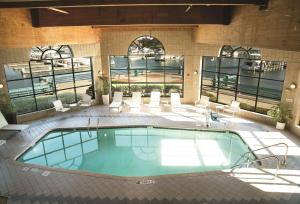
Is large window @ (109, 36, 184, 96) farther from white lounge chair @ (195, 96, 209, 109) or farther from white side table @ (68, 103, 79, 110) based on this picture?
white side table @ (68, 103, 79, 110)

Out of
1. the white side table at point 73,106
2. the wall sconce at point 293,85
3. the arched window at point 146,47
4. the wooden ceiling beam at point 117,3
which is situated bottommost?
the white side table at point 73,106

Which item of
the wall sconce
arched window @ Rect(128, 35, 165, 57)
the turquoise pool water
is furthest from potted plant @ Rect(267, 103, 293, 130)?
arched window @ Rect(128, 35, 165, 57)

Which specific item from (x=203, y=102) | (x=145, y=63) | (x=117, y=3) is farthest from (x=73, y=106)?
(x=117, y=3)

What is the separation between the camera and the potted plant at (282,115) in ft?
33.7

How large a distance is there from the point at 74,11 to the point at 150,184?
701 cm

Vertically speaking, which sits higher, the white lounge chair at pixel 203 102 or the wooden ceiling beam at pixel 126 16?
the wooden ceiling beam at pixel 126 16

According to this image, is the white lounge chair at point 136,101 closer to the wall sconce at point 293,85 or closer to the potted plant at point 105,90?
the potted plant at point 105,90

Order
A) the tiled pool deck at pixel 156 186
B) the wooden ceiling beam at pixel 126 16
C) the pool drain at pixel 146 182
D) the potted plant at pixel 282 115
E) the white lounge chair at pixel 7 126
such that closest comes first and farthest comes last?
the tiled pool deck at pixel 156 186
the pool drain at pixel 146 182
the wooden ceiling beam at pixel 126 16
the potted plant at pixel 282 115
the white lounge chair at pixel 7 126

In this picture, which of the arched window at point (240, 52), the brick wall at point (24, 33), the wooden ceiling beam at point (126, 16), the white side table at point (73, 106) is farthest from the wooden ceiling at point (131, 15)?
the white side table at point (73, 106)

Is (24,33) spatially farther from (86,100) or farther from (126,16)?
(86,100)

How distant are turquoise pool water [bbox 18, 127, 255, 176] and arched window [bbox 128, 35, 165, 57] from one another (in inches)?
192

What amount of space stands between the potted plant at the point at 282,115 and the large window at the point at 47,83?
31.6 ft

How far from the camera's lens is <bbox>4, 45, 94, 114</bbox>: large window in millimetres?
12164

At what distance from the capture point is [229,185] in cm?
674
